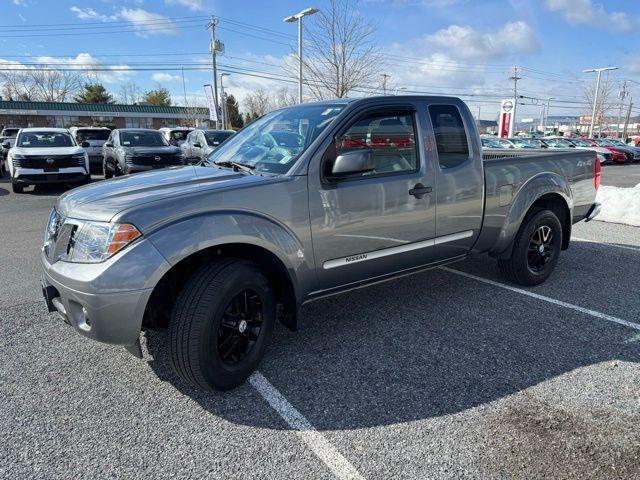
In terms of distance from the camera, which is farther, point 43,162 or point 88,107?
point 88,107

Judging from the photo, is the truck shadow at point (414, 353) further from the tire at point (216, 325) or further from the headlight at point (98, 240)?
→ the headlight at point (98, 240)

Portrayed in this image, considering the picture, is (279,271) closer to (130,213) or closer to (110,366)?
(130,213)

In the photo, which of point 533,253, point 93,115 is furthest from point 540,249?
point 93,115

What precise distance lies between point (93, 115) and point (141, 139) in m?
50.8

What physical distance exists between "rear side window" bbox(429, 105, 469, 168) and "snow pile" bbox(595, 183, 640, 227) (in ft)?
19.4

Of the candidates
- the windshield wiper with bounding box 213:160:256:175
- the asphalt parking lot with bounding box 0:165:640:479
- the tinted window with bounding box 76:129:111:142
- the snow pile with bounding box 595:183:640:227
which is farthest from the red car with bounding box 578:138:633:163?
the windshield wiper with bounding box 213:160:256:175

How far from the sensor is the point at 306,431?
262 cm

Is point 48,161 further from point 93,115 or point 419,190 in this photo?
point 93,115

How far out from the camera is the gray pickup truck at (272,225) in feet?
8.64

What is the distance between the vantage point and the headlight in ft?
8.43

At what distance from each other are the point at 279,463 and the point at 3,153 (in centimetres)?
1918

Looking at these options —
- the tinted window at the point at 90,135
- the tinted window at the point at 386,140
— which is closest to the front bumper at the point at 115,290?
the tinted window at the point at 386,140

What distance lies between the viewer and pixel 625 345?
357 centimetres

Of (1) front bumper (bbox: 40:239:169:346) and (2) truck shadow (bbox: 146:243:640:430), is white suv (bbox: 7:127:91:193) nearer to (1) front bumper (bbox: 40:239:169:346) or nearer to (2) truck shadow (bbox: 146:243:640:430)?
(2) truck shadow (bbox: 146:243:640:430)
